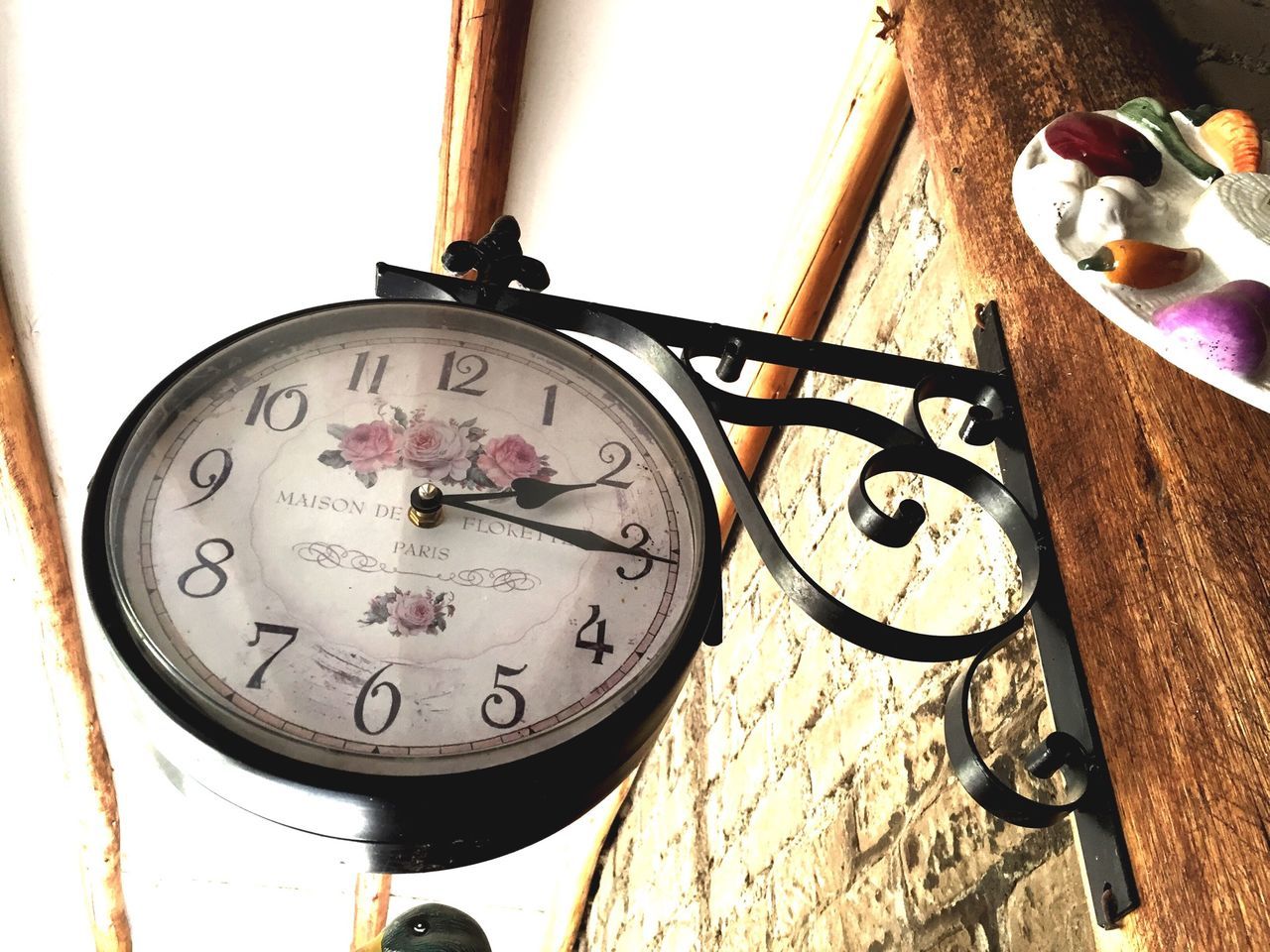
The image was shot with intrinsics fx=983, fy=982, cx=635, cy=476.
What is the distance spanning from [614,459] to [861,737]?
74 centimetres

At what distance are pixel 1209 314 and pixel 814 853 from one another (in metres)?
1.05

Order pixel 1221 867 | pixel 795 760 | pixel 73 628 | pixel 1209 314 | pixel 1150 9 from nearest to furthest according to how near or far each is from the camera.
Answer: pixel 1221 867 < pixel 1209 314 < pixel 1150 9 < pixel 795 760 < pixel 73 628

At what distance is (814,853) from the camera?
154 cm

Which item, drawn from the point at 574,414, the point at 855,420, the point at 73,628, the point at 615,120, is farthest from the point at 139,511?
the point at 73,628

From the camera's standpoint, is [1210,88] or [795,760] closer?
[1210,88]

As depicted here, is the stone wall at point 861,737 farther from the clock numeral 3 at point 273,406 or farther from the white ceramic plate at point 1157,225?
the clock numeral 3 at point 273,406

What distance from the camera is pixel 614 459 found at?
39.4 inches

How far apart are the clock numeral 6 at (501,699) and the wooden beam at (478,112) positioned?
3.91 ft

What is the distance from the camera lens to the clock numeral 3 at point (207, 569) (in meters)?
0.84

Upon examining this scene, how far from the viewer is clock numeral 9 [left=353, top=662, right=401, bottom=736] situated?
2.55 feet

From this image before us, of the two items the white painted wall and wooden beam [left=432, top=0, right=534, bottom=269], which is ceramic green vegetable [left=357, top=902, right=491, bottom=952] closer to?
the white painted wall

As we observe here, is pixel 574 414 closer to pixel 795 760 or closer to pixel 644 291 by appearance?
A: pixel 795 760

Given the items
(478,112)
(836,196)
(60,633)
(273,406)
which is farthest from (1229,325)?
(60,633)

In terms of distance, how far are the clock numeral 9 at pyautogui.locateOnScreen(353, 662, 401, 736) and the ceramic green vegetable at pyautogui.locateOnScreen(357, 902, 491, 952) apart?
47.4 inches
